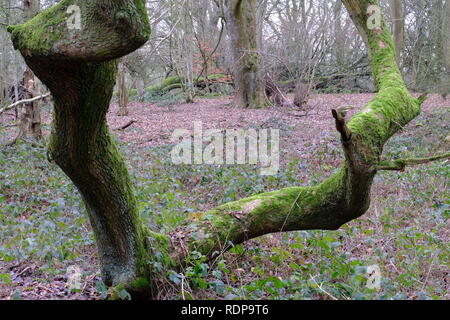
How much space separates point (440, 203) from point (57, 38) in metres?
6.06

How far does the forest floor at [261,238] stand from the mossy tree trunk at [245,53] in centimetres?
602

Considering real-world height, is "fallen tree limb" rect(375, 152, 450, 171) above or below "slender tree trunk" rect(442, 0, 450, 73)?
below

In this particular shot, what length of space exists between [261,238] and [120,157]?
2290 millimetres

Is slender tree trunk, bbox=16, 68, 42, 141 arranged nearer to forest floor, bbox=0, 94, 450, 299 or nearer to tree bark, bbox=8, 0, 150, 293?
forest floor, bbox=0, 94, 450, 299

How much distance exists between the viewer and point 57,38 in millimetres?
2182

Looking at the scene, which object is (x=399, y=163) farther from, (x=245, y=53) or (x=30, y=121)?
(x=245, y=53)

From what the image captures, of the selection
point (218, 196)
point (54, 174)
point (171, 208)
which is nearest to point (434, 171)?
point (218, 196)

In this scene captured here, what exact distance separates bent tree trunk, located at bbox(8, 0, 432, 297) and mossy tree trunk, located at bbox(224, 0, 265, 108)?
42.7ft

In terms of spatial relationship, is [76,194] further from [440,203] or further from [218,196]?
[440,203]

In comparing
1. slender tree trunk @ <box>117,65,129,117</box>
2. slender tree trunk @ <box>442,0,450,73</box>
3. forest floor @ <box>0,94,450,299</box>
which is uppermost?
slender tree trunk @ <box>442,0,450,73</box>

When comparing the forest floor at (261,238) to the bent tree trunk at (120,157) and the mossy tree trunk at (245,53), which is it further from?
the mossy tree trunk at (245,53)

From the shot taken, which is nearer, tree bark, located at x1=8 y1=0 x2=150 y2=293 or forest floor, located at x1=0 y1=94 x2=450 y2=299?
tree bark, located at x1=8 y1=0 x2=150 y2=293

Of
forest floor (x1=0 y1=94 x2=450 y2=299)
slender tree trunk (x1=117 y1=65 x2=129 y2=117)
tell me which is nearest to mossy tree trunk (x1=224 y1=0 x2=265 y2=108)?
slender tree trunk (x1=117 y1=65 x2=129 y2=117)

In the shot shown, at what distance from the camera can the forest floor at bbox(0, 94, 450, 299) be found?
12.2 ft
